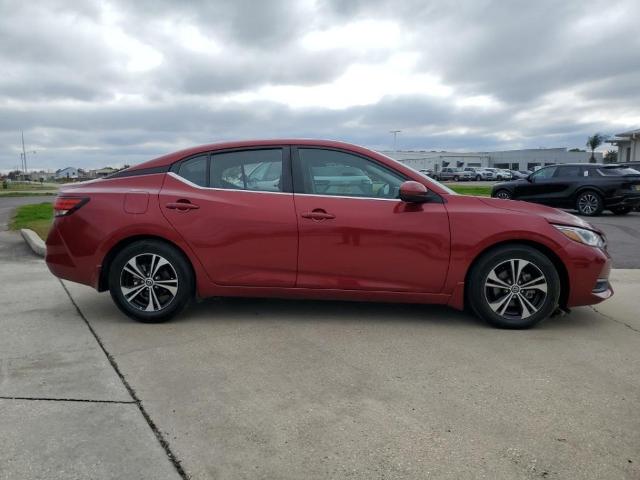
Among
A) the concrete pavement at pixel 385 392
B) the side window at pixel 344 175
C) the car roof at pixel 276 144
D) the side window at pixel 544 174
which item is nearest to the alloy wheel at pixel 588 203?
the side window at pixel 544 174

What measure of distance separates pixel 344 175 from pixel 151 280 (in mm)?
1867

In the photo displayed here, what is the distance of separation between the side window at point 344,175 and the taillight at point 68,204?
6.37 ft

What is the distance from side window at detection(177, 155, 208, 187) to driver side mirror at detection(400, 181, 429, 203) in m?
1.70

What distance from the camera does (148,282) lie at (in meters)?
4.47

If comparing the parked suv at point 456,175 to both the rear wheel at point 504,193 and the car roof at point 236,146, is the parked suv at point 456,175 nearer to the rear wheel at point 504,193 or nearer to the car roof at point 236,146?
the rear wheel at point 504,193

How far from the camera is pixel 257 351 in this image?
386 cm

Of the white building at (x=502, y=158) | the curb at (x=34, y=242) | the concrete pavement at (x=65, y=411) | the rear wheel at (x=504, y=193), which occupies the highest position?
the white building at (x=502, y=158)

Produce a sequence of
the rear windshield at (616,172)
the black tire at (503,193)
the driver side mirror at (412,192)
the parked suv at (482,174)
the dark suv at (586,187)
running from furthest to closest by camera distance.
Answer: the parked suv at (482,174)
the black tire at (503,193)
the rear windshield at (616,172)
the dark suv at (586,187)
the driver side mirror at (412,192)

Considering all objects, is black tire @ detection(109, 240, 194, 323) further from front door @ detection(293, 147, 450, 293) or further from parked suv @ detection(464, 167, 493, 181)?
parked suv @ detection(464, 167, 493, 181)

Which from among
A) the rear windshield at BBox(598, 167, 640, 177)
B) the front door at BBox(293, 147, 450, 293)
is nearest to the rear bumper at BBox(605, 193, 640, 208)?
the rear windshield at BBox(598, 167, 640, 177)

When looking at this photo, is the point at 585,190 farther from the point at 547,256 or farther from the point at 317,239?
the point at 317,239

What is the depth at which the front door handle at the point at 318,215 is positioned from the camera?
4305mm

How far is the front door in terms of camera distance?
14.0 ft

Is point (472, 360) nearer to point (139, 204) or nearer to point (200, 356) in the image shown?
point (200, 356)
